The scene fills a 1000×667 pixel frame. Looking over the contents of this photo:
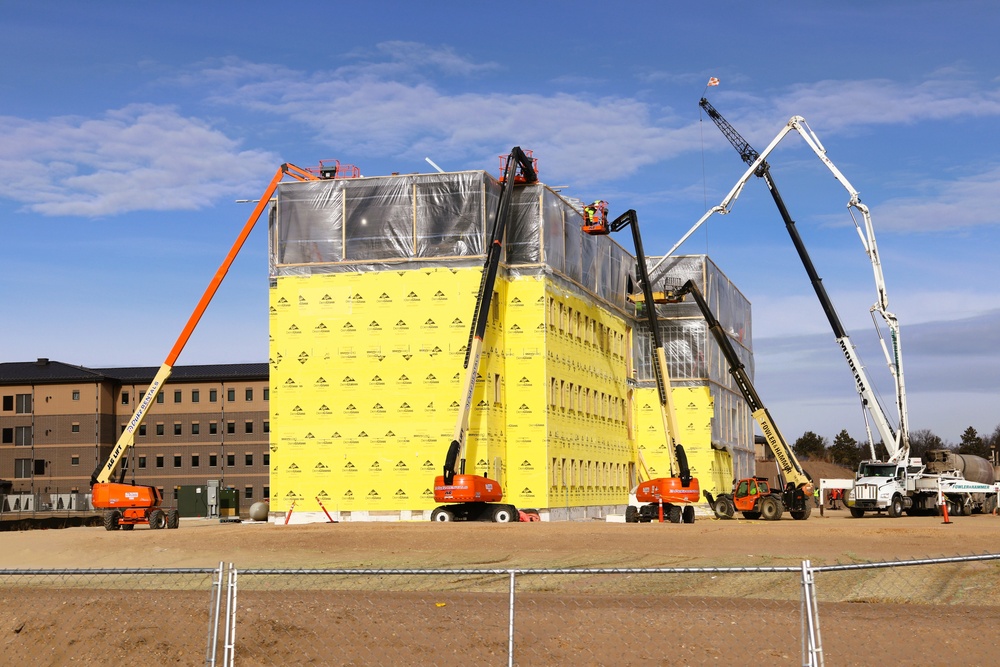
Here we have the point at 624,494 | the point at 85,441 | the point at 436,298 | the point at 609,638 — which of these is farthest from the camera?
the point at 85,441

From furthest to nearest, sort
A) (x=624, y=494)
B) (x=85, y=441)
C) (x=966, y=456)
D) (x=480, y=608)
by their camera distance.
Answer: (x=85, y=441), (x=624, y=494), (x=966, y=456), (x=480, y=608)

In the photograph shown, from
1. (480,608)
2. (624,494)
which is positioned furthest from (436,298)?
(480,608)

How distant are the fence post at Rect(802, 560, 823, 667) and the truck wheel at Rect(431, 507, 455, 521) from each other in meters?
36.7

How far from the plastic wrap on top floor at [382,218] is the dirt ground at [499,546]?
15220 mm

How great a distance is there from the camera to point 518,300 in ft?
179

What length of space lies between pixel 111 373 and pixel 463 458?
228 feet

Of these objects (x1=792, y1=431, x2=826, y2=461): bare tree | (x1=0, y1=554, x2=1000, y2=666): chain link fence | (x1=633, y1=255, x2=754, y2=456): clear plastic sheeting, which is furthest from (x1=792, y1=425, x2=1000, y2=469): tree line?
(x1=0, y1=554, x2=1000, y2=666): chain link fence

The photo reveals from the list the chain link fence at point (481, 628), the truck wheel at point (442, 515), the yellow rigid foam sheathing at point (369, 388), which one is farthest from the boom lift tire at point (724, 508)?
the chain link fence at point (481, 628)

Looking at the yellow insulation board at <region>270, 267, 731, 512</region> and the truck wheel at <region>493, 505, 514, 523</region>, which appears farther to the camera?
the yellow insulation board at <region>270, 267, 731, 512</region>

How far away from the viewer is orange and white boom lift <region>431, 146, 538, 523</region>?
45.5m

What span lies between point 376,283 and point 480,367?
597 cm

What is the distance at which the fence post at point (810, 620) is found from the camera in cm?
1014

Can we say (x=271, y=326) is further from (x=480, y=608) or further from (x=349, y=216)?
(x=480, y=608)

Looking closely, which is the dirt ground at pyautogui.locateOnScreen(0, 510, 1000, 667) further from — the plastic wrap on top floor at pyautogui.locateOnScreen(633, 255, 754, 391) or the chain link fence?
the plastic wrap on top floor at pyautogui.locateOnScreen(633, 255, 754, 391)
